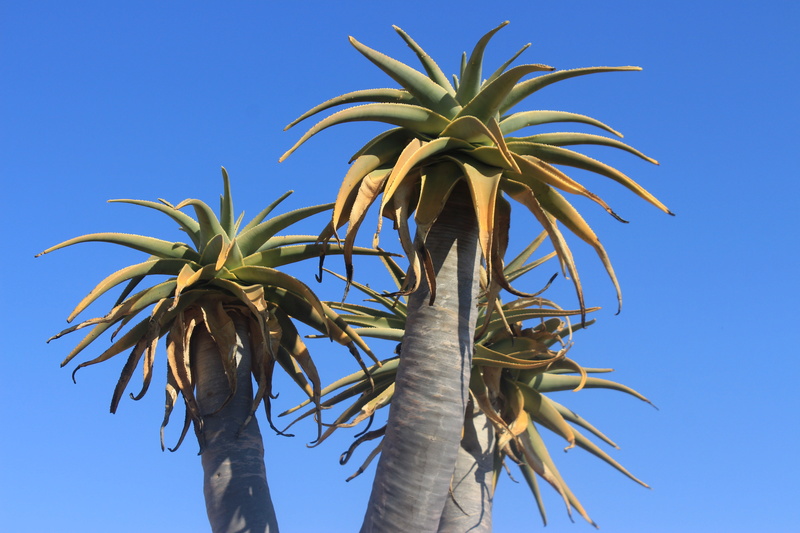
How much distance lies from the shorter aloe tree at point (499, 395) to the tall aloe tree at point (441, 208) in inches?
90.5

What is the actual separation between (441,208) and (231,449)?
2.97m

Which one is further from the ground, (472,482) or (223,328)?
(223,328)

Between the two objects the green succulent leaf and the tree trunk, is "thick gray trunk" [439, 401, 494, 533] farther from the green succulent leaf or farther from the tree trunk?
the green succulent leaf

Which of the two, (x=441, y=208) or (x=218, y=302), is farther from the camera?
(x=218, y=302)

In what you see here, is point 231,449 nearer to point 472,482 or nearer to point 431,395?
point 431,395

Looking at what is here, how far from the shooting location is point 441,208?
7.09m

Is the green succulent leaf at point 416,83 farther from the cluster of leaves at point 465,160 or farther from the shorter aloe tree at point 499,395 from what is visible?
the shorter aloe tree at point 499,395

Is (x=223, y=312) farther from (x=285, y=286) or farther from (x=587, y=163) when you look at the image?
(x=587, y=163)

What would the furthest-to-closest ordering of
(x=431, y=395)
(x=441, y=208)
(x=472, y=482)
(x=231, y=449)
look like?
(x=472, y=482) → (x=231, y=449) → (x=441, y=208) → (x=431, y=395)

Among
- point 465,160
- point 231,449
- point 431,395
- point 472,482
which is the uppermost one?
point 465,160

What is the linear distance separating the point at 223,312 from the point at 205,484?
1.55 meters

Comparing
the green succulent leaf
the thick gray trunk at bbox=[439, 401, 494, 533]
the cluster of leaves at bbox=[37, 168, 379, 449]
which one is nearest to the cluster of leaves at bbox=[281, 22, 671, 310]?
the green succulent leaf

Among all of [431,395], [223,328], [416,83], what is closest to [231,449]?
[223,328]

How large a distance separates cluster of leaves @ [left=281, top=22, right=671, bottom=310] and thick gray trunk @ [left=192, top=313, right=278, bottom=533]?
2.16 m
